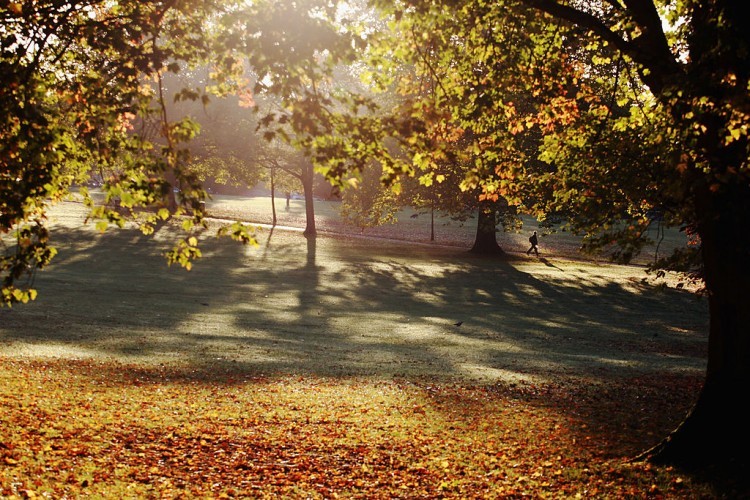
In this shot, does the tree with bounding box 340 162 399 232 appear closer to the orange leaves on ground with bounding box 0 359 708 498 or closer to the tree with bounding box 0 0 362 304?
the orange leaves on ground with bounding box 0 359 708 498

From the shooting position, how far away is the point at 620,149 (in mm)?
14094

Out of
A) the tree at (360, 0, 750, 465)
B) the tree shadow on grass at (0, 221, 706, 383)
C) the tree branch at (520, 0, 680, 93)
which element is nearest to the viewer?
the tree at (360, 0, 750, 465)

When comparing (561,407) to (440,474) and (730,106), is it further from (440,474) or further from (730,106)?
(730,106)

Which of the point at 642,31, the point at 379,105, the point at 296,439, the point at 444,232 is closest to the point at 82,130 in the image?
the point at 379,105

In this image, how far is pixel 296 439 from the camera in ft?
36.4

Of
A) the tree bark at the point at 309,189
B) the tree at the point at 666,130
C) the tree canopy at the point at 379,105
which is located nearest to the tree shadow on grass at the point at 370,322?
the tree at the point at 666,130

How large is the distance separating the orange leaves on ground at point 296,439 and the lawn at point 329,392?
0.14 feet

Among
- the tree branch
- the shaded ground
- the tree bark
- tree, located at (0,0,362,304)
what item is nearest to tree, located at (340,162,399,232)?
the shaded ground

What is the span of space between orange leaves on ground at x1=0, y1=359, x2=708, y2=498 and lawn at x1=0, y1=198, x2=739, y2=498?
0.04 meters

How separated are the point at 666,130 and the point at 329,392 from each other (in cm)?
877

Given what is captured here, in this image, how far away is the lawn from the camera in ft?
30.8

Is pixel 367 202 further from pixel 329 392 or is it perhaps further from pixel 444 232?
pixel 329 392

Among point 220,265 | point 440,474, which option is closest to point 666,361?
point 440,474

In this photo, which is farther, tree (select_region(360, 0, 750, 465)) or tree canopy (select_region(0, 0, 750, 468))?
tree (select_region(360, 0, 750, 465))
